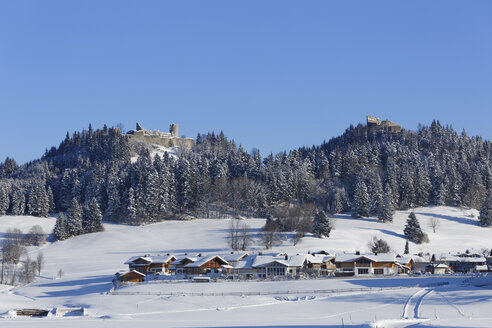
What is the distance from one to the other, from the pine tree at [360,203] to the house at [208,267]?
139 ft

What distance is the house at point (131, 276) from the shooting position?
73188 mm

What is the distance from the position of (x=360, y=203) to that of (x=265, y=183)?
76.7ft

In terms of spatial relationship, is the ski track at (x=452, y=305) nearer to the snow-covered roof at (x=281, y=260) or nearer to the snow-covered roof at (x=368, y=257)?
the snow-covered roof at (x=368, y=257)

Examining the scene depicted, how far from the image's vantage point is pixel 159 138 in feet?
622

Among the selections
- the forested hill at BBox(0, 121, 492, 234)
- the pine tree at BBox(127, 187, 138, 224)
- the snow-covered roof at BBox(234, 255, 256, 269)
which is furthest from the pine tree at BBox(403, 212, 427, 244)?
the pine tree at BBox(127, 187, 138, 224)

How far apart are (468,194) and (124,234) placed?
67.3m

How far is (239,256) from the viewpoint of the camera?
265 ft

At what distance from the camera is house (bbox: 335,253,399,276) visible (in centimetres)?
7631

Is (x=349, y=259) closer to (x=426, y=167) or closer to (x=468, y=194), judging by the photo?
(x=468, y=194)

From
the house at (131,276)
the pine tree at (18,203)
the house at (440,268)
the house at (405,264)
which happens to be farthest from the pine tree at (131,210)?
the house at (440,268)

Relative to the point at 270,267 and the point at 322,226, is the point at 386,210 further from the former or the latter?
the point at 270,267

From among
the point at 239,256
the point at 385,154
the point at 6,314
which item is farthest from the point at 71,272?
the point at 385,154

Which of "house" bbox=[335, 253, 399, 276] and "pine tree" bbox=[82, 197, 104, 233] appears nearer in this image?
"house" bbox=[335, 253, 399, 276]

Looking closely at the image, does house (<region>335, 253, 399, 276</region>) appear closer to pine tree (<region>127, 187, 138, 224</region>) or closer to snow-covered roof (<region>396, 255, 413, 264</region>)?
snow-covered roof (<region>396, 255, 413, 264</region>)
